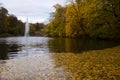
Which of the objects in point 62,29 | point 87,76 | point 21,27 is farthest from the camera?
point 21,27

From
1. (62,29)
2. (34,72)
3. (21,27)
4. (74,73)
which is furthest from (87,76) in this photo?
(21,27)

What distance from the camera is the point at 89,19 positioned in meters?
51.6

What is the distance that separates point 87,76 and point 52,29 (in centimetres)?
8420

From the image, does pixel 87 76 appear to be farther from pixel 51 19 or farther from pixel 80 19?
pixel 51 19

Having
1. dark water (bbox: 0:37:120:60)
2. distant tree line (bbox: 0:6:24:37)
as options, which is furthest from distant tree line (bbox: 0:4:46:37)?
dark water (bbox: 0:37:120:60)

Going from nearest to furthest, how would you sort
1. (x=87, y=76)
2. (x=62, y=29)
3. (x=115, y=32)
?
(x=87, y=76) < (x=115, y=32) < (x=62, y=29)

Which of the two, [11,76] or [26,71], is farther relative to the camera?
[26,71]

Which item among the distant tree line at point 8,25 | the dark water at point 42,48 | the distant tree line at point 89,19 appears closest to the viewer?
the dark water at point 42,48

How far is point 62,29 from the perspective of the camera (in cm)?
8512

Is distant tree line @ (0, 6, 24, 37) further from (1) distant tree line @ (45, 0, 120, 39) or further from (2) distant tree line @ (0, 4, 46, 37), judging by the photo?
(1) distant tree line @ (45, 0, 120, 39)

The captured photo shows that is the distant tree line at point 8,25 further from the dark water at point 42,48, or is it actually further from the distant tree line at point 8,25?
the dark water at point 42,48

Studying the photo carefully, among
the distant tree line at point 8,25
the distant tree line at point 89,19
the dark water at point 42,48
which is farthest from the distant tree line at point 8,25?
the dark water at point 42,48

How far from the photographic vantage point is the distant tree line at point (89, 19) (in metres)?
43.2

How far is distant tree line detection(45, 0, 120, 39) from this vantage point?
1701 inches
